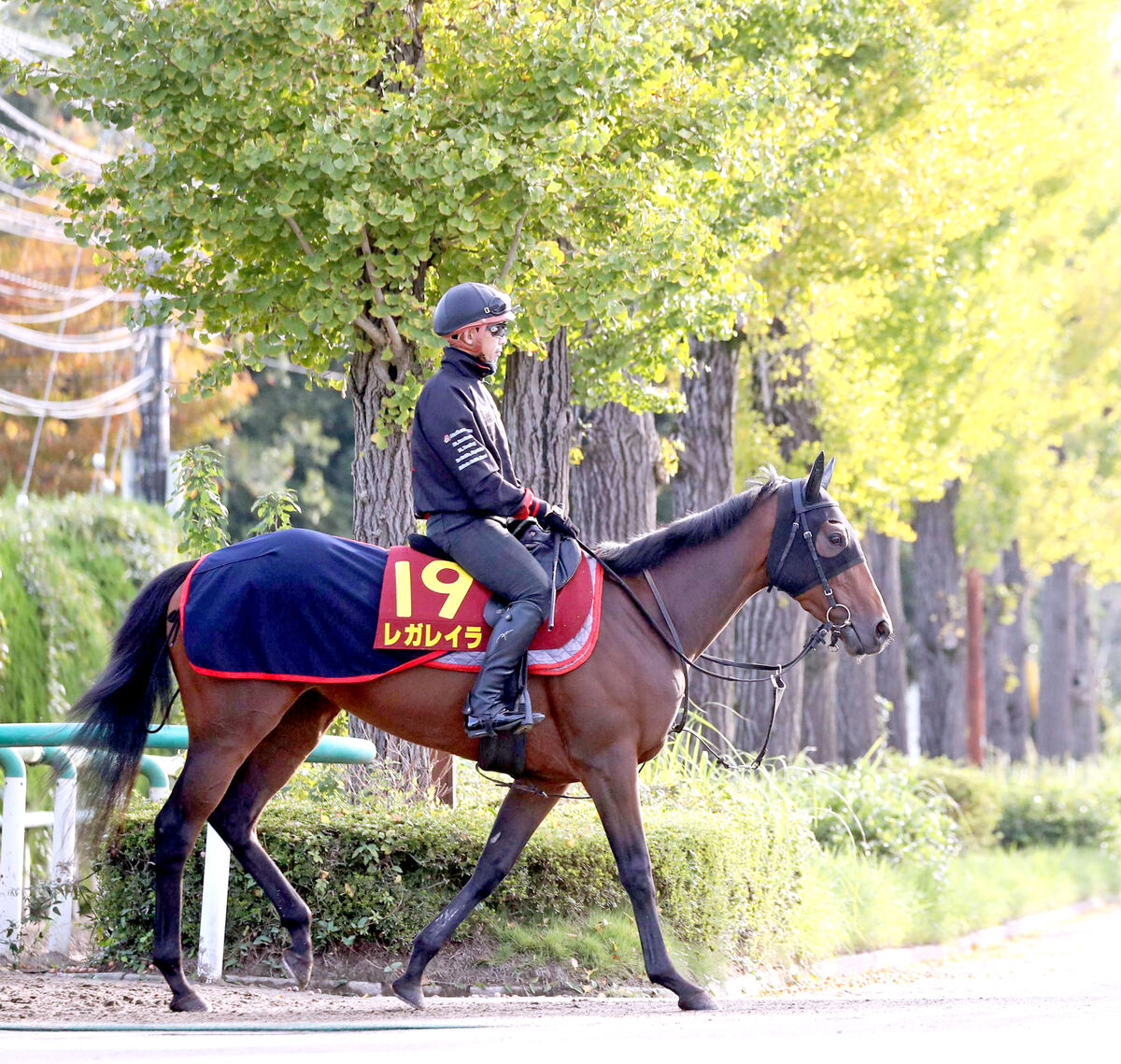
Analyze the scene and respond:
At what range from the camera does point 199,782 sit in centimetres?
662

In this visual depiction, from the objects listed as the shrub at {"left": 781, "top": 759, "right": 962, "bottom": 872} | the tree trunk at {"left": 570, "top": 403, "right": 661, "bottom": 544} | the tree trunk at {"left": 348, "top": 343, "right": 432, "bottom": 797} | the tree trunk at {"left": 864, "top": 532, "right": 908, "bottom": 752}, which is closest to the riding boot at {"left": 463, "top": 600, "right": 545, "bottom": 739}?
the tree trunk at {"left": 348, "top": 343, "right": 432, "bottom": 797}

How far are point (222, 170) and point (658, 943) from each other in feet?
16.4

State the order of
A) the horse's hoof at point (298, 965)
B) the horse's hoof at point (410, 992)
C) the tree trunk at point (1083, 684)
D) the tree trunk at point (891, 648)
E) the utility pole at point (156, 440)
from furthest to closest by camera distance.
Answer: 1. the tree trunk at point (1083, 684)
2. the tree trunk at point (891, 648)
3. the utility pole at point (156, 440)
4. the horse's hoof at point (298, 965)
5. the horse's hoof at point (410, 992)

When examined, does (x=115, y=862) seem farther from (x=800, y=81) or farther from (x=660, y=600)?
(x=800, y=81)

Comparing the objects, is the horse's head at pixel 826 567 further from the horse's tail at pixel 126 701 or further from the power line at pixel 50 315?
the power line at pixel 50 315

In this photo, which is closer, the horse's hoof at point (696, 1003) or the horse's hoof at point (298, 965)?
the horse's hoof at point (696, 1003)

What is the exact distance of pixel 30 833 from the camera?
37.1 feet

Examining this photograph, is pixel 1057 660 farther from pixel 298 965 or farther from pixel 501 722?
pixel 501 722

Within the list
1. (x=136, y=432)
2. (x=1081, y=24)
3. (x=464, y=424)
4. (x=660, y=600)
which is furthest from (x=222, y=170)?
(x=136, y=432)

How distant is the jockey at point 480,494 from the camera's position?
6520 millimetres

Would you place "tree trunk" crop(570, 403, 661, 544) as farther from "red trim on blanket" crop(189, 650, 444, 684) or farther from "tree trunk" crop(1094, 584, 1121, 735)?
"tree trunk" crop(1094, 584, 1121, 735)

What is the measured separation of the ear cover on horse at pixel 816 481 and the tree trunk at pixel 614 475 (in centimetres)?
523

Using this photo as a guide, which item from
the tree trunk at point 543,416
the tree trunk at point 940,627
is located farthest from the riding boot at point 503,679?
the tree trunk at point 940,627

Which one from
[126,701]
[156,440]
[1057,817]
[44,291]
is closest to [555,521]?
[126,701]
